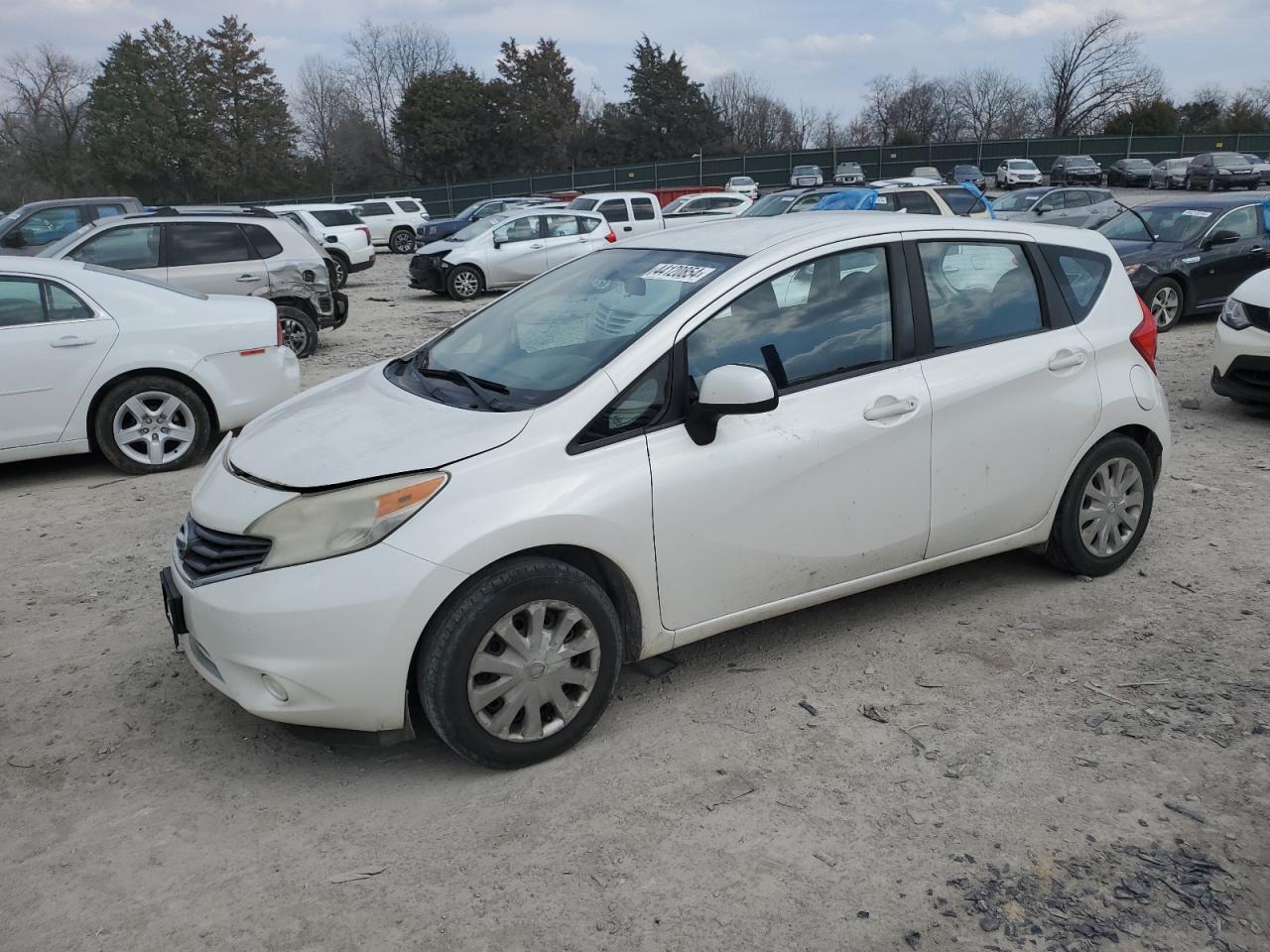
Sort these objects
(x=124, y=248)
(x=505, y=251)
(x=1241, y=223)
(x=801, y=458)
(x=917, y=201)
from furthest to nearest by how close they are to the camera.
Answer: (x=505, y=251) < (x=917, y=201) < (x=1241, y=223) < (x=124, y=248) < (x=801, y=458)

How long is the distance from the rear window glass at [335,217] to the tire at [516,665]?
71.1 feet

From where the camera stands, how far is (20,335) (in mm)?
6840

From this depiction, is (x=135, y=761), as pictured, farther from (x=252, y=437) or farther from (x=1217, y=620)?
(x=1217, y=620)

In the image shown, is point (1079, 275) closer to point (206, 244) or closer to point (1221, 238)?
point (1221, 238)

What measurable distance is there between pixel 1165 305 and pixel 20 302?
11.4m

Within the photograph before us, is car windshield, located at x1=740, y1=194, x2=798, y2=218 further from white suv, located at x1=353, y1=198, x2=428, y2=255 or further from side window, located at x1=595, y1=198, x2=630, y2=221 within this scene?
white suv, located at x1=353, y1=198, x2=428, y2=255

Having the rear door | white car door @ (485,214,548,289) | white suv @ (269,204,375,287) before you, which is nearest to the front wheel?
white car door @ (485,214,548,289)

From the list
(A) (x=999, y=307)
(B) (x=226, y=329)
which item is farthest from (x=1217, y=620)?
(B) (x=226, y=329)

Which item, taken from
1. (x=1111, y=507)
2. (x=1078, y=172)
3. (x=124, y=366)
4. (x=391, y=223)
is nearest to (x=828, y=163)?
(x=1078, y=172)

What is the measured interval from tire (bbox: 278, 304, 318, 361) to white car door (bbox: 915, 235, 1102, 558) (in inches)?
361

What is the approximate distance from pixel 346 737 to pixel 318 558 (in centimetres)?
60

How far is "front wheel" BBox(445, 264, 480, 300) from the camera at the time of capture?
18484 millimetres

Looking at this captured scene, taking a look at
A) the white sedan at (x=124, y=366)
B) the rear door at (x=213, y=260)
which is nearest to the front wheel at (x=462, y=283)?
the rear door at (x=213, y=260)

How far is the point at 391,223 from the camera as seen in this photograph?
31.9m
